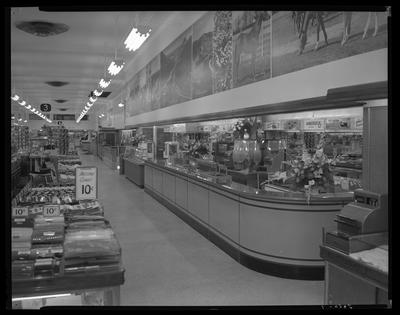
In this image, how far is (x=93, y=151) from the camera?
37.4 m

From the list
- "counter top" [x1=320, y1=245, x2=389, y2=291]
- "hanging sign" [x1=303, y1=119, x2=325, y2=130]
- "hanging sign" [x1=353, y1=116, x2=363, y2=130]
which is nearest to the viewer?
"counter top" [x1=320, y1=245, x2=389, y2=291]

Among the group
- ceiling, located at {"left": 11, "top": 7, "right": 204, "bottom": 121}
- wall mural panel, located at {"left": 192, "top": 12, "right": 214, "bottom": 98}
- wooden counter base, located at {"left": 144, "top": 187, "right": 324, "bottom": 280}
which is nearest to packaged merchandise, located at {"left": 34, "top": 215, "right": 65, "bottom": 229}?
wooden counter base, located at {"left": 144, "top": 187, "right": 324, "bottom": 280}

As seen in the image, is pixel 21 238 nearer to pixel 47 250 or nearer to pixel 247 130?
pixel 47 250

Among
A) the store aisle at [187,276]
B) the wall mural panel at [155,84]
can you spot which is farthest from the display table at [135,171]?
the store aisle at [187,276]

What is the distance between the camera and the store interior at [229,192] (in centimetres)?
298

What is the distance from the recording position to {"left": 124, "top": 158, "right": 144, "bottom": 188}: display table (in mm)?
13781

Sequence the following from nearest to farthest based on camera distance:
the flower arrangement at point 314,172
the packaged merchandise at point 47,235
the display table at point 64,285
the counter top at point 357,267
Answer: the display table at point 64,285 → the counter top at point 357,267 → the packaged merchandise at point 47,235 → the flower arrangement at point 314,172

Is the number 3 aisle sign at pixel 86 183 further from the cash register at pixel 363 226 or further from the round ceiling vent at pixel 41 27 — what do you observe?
the round ceiling vent at pixel 41 27

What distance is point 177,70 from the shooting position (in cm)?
1177

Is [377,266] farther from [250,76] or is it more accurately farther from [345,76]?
[250,76]

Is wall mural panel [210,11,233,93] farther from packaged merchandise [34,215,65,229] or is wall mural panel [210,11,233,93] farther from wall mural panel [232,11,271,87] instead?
packaged merchandise [34,215,65,229]

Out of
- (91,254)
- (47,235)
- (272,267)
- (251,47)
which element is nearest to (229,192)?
(272,267)

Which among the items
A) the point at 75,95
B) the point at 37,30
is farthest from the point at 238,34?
the point at 75,95

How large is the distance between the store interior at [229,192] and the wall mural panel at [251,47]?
38mm
